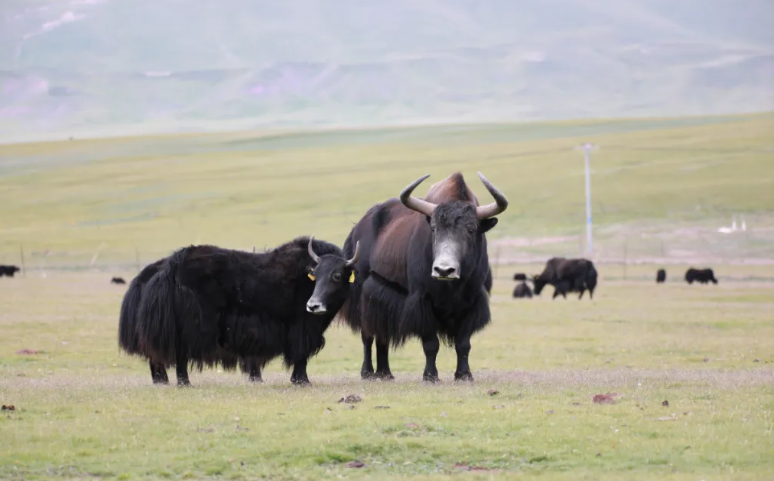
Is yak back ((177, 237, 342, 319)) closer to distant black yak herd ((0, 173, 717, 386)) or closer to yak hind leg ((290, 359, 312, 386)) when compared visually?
distant black yak herd ((0, 173, 717, 386))

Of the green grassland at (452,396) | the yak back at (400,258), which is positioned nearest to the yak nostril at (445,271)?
the yak back at (400,258)

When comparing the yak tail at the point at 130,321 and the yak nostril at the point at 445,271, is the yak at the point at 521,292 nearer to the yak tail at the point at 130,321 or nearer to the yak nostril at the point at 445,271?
the yak tail at the point at 130,321

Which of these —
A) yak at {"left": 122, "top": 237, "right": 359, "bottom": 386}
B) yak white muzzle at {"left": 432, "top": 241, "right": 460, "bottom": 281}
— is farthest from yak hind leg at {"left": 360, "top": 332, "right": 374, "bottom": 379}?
yak white muzzle at {"left": 432, "top": 241, "right": 460, "bottom": 281}

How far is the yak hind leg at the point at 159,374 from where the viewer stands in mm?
12539

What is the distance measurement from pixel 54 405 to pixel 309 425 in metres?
2.64

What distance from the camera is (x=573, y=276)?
3759 centimetres

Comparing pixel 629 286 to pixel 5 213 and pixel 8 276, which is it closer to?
pixel 8 276

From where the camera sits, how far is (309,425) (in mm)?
9109

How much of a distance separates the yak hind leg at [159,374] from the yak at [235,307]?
0.01 m

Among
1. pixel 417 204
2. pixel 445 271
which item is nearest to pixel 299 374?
pixel 445 271

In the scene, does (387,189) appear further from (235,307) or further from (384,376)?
(235,307)

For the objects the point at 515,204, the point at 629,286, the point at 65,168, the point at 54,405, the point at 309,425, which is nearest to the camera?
the point at 309,425

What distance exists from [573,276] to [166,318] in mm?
26779

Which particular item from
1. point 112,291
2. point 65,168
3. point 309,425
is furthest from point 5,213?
point 309,425
